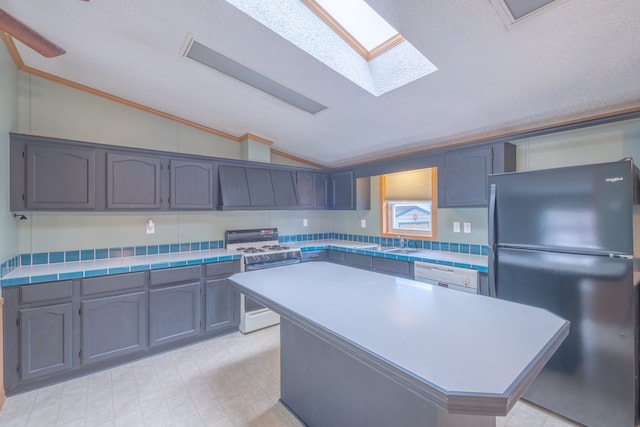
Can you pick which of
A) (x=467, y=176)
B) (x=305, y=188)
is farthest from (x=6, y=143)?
(x=467, y=176)

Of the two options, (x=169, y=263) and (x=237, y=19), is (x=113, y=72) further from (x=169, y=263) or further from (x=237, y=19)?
(x=169, y=263)

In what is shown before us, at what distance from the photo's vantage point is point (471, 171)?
2.90 m

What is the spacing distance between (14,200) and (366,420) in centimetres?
320

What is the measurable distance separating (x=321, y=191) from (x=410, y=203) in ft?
4.65

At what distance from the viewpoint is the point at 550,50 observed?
5.81 ft

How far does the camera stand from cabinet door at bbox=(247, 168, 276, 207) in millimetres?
3775

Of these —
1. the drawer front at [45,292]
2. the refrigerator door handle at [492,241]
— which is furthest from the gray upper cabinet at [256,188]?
the refrigerator door handle at [492,241]

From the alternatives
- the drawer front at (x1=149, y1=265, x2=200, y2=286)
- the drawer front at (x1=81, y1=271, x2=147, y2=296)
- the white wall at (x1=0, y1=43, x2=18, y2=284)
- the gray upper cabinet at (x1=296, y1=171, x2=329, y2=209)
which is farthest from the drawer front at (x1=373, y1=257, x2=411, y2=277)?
the white wall at (x1=0, y1=43, x2=18, y2=284)

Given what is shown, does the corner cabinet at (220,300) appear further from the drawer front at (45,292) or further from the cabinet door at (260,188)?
the drawer front at (45,292)

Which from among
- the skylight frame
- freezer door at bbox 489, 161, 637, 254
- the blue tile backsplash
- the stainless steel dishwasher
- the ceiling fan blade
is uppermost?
the skylight frame

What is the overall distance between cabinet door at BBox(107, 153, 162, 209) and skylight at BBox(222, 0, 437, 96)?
1965 mm

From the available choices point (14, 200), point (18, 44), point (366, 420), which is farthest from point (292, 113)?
point (366, 420)

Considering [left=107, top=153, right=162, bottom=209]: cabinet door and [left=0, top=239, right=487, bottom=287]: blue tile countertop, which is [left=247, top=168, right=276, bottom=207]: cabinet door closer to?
[left=0, top=239, right=487, bottom=287]: blue tile countertop

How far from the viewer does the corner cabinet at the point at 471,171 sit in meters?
2.72
